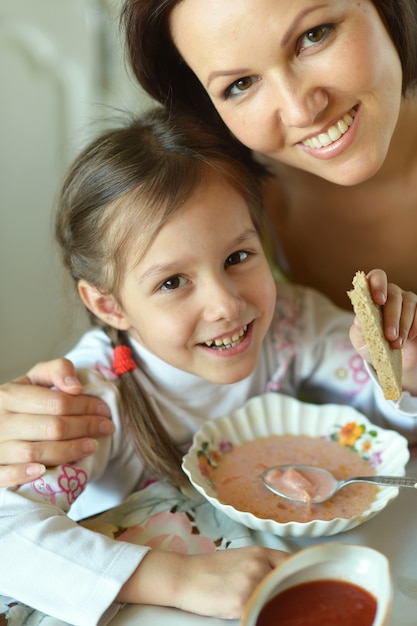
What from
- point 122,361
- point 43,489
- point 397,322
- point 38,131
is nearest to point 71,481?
point 43,489

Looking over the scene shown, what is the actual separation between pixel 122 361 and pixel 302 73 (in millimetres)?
427

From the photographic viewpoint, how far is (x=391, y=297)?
0.84m

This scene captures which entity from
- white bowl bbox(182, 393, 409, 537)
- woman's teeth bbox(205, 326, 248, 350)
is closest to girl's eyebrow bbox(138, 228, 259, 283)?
woman's teeth bbox(205, 326, 248, 350)

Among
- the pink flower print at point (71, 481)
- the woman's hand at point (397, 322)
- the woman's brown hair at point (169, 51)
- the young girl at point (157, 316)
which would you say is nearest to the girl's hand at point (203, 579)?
the young girl at point (157, 316)

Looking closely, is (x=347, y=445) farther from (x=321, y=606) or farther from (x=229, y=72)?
(x=229, y=72)

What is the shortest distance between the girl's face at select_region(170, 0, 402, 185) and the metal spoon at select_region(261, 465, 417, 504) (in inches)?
14.6

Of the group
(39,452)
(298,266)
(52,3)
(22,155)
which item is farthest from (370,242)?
(52,3)

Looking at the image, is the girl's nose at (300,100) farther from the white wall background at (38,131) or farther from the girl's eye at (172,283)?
the white wall background at (38,131)

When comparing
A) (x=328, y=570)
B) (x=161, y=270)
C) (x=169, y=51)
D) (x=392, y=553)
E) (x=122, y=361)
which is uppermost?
(x=169, y=51)

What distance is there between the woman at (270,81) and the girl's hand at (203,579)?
0.18 m

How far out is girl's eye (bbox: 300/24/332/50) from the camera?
0.82 meters

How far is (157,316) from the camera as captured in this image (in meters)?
0.90

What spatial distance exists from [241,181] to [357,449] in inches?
14.8

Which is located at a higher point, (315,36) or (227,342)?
(315,36)
